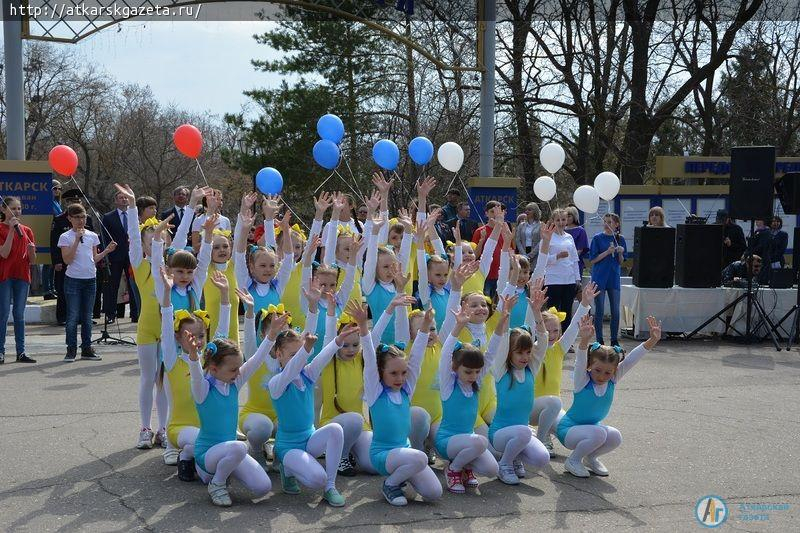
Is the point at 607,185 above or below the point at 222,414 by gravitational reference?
above

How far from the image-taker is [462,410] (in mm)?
5559

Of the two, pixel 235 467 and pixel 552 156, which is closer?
pixel 235 467

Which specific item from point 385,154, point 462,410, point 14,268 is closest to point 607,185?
point 385,154

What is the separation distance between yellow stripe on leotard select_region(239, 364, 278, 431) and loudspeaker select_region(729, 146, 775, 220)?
339 inches

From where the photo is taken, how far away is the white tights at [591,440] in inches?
226

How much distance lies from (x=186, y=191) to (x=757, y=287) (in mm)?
8046

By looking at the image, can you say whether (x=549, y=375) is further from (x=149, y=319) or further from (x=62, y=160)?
(x=62, y=160)

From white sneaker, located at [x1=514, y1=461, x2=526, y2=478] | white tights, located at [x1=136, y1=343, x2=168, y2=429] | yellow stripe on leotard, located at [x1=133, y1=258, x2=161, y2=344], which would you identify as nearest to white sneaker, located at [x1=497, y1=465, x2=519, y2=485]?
white sneaker, located at [x1=514, y1=461, x2=526, y2=478]

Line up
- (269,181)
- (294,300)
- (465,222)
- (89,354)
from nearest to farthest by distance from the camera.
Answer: (294,300) < (89,354) < (269,181) < (465,222)

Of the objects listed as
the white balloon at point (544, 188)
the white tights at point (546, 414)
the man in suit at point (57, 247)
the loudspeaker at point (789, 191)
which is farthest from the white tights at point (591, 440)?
the loudspeaker at point (789, 191)

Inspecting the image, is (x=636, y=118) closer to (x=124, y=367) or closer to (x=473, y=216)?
(x=473, y=216)

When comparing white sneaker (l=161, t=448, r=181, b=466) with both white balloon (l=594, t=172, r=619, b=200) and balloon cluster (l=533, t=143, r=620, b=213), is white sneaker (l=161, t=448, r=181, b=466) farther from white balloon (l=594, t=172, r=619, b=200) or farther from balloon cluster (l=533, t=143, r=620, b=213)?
white balloon (l=594, t=172, r=619, b=200)

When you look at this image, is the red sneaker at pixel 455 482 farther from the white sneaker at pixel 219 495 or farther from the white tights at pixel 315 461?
the white sneaker at pixel 219 495

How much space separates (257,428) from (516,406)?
69.6 inches
